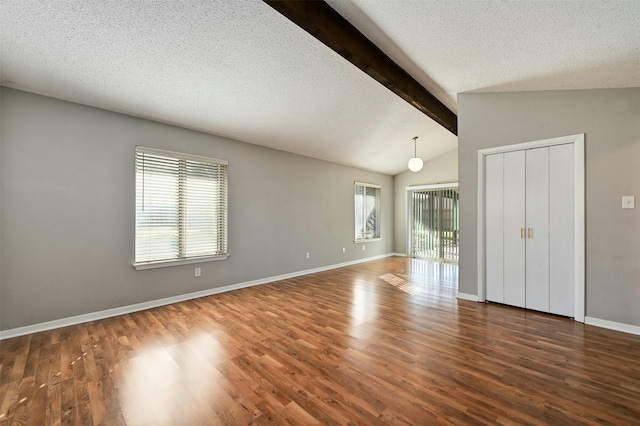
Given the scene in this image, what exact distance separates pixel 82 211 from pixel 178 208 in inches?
41.9

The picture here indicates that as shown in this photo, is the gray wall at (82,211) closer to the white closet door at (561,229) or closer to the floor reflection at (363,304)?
the floor reflection at (363,304)

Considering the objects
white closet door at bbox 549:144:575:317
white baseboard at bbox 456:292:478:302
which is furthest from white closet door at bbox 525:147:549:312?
white baseboard at bbox 456:292:478:302

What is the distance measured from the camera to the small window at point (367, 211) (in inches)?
281

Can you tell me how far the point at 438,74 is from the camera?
3383 mm

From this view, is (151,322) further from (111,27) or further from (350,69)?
(350,69)

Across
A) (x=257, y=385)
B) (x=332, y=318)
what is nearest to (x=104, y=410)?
(x=257, y=385)

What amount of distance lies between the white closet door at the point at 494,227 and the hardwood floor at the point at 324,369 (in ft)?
1.16

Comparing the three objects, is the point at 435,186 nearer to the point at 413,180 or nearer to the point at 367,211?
the point at 413,180

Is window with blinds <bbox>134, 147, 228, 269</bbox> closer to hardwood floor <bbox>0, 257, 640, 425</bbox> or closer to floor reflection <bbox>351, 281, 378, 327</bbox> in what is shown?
hardwood floor <bbox>0, 257, 640, 425</bbox>

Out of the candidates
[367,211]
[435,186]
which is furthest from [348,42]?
[435,186]

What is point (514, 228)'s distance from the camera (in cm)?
359

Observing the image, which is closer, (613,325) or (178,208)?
(613,325)

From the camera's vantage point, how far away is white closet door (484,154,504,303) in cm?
369

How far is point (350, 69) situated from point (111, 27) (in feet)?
7.87
